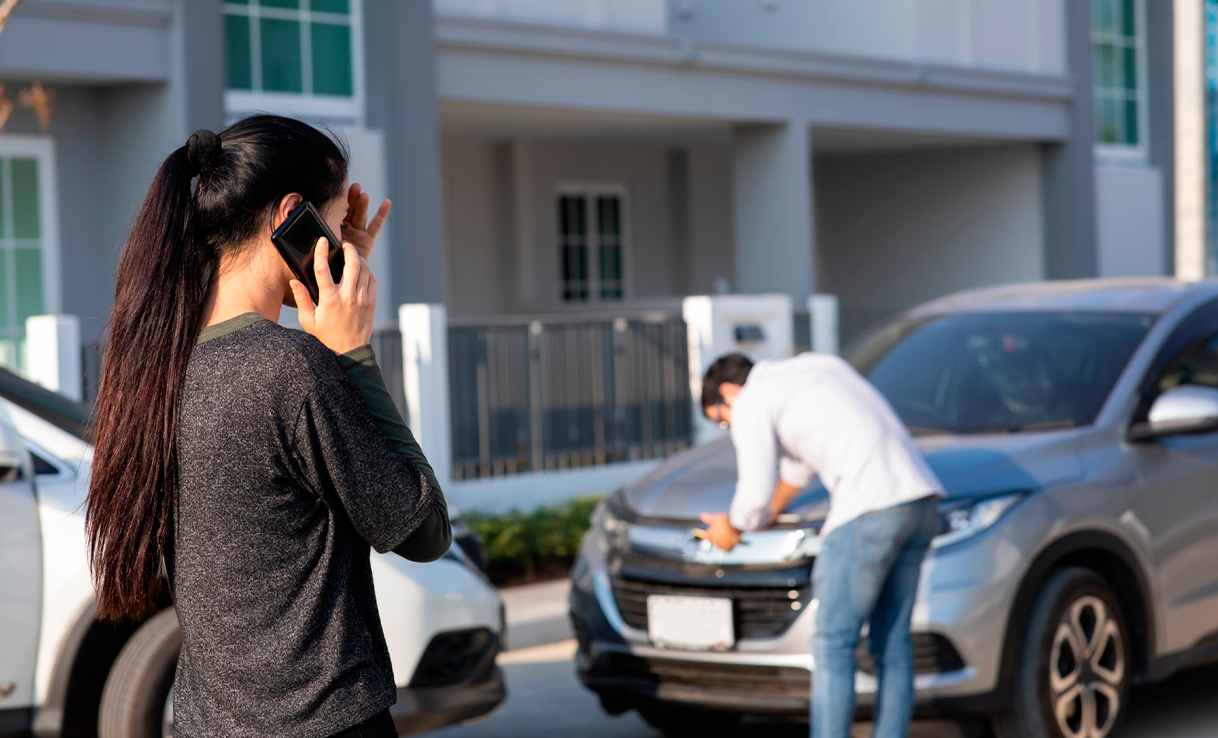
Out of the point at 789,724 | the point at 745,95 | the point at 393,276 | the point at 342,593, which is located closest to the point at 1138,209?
the point at 745,95

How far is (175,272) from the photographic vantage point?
6.79ft

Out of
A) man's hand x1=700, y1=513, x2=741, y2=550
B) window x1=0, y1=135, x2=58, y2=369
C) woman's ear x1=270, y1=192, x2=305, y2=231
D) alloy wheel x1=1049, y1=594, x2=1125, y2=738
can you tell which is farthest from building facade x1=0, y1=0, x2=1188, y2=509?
woman's ear x1=270, y1=192, x2=305, y2=231

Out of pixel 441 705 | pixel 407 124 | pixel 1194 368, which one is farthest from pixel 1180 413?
pixel 407 124

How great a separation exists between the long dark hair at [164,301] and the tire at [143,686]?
2.46 meters

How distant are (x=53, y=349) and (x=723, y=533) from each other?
5.31 metres

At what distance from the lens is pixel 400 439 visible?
6.79ft

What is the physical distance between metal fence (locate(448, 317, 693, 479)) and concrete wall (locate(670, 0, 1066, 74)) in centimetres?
571

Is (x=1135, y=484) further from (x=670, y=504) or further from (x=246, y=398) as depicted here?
(x=246, y=398)

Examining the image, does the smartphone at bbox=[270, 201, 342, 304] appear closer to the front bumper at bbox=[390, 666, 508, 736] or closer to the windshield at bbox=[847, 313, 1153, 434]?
the front bumper at bbox=[390, 666, 508, 736]

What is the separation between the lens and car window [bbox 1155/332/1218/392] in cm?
559

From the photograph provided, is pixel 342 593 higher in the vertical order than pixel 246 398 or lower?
lower

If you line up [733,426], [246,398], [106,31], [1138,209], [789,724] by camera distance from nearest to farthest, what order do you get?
[246,398] → [733,426] → [789,724] → [106,31] → [1138,209]

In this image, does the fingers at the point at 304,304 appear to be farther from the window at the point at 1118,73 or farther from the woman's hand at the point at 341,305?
the window at the point at 1118,73

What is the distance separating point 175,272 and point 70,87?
32.0 feet
